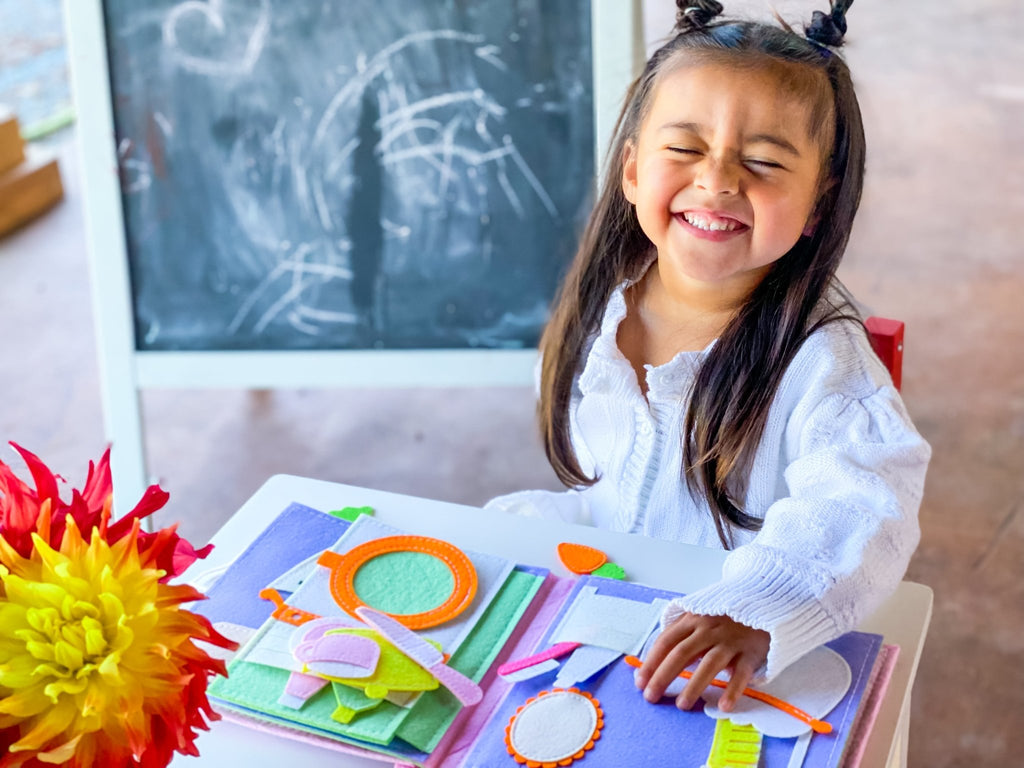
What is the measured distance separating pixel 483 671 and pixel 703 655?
0.53 ft

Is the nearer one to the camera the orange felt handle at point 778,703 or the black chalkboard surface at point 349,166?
the orange felt handle at point 778,703

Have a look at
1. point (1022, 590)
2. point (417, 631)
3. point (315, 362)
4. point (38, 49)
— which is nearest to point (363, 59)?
point (315, 362)

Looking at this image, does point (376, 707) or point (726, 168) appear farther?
point (726, 168)

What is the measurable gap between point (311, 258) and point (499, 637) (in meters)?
1.19

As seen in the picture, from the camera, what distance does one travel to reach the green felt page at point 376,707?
0.87 meters

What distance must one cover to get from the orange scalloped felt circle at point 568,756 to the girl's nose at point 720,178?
466mm

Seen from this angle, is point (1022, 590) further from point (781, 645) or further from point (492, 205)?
point (781, 645)

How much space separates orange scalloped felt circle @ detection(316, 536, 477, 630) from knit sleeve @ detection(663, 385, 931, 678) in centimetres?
17

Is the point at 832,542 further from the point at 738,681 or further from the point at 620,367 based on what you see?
the point at 620,367

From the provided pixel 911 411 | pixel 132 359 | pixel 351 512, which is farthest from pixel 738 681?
pixel 911 411

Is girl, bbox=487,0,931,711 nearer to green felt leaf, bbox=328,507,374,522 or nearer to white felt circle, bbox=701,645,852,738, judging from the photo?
white felt circle, bbox=701,645,852,738

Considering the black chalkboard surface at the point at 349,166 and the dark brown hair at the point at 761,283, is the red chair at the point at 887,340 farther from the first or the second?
the black chalkboard surface at the point at 349,166

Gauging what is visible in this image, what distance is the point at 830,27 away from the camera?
1138 mm

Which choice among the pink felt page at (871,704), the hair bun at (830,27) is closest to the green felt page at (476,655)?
the pink felt page at (871,704)
